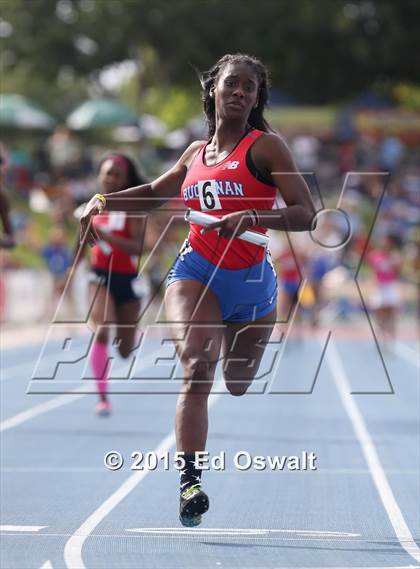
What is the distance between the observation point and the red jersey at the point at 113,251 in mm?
11352

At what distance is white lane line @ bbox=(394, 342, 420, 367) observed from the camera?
21.0m

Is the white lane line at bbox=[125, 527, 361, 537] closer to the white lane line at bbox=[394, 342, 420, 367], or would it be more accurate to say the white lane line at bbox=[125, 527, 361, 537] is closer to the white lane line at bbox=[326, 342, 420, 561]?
the white lane line at bbox=[326, 342, 420, 561]

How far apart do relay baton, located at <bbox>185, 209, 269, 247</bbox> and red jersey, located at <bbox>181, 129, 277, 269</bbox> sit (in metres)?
0.08

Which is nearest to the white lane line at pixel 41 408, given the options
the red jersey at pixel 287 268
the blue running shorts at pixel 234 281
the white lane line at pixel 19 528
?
the white lane line at pixel 19 528

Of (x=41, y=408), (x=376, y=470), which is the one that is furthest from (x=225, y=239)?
(x=41, y=408)

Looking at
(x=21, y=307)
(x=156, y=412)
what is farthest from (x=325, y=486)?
(x=21, y=307)

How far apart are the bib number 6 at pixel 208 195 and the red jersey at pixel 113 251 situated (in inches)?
188

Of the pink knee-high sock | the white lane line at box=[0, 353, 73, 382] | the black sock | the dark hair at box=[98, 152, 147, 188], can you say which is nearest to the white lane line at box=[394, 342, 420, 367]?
the white lane line at box=[0, 353, 73, 382]

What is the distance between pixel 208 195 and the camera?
6.51m

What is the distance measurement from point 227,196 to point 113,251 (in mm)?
5179

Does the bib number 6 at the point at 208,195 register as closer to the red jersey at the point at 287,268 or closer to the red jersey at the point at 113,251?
the red jersey at the point at 113,251

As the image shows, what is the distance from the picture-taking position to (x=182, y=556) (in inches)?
241

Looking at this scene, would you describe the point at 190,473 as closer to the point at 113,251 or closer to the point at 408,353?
the point at 113,251

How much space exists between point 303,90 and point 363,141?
10.1m
